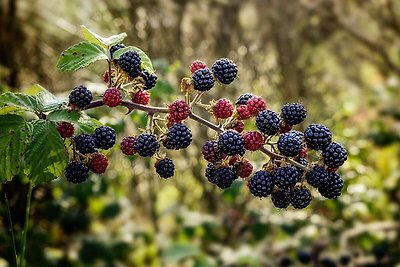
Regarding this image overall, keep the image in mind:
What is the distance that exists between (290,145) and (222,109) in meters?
0.20

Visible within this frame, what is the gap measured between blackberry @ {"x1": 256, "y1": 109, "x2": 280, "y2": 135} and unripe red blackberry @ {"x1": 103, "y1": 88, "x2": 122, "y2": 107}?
0.35 metres

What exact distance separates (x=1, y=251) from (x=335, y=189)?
7.33 feet

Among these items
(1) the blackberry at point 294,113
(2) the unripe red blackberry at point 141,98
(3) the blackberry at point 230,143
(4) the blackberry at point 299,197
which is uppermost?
(2) the unripe red blackberry at point 141,98

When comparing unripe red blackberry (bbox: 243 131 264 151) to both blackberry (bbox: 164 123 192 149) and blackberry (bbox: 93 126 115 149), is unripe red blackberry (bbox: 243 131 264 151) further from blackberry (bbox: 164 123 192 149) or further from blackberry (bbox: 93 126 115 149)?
blackberry (bbox: 93 126 115 149)

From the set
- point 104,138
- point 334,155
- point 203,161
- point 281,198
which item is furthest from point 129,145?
point 203,161

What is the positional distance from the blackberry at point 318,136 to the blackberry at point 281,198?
5.5 inches

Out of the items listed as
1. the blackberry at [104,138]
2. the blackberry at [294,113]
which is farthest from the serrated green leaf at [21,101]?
the blackberry at [294,113]

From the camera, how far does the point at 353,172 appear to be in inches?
133

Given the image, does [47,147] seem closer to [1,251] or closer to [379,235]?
[1,251]

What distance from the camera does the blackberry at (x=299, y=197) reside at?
1.36m

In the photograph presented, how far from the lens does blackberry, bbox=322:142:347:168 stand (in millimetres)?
1335

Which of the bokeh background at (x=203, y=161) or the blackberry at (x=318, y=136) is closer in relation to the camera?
the blackberry at (x=318, y=136)

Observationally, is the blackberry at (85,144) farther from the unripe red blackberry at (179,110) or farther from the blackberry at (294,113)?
the blackberry at (294,113)

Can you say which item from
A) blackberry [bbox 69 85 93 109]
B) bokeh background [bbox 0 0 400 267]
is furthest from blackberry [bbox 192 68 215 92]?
bokeh background [bbox 0 0 400 267]
